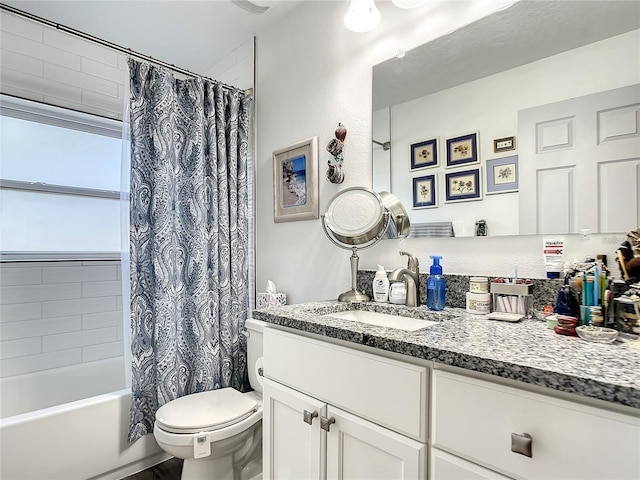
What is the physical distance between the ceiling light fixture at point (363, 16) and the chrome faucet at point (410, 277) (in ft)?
3.11

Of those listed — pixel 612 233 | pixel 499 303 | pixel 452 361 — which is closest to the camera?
pixel 452 361

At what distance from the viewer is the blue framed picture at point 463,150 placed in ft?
4.21

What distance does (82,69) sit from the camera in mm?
2352

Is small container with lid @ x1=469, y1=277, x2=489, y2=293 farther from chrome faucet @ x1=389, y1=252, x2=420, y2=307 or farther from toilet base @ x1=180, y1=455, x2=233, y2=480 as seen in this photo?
toilet base @ x1=180, y1=455, x2=233, y2=480

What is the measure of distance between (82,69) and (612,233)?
9.82 ft

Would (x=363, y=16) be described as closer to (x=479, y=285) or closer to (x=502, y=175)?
(x=502, y=175)

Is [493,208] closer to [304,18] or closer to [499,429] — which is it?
[499,429]

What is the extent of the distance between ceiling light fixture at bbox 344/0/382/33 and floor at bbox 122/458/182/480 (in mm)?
2227

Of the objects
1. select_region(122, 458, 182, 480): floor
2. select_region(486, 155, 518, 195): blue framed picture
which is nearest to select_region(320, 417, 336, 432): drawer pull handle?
select_region(486, 155, 518, 195): blue framed picture

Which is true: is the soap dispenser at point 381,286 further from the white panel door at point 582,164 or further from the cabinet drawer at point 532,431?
the cabinet drawer at point 532,431

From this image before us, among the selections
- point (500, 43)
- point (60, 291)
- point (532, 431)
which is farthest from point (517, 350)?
point (60, 291)

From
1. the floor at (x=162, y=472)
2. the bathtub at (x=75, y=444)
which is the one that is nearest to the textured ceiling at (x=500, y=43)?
the bathtub at (x=75, y=444)

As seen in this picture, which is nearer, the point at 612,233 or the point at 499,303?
the point at 612,233

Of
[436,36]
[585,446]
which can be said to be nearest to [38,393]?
[585,446]
